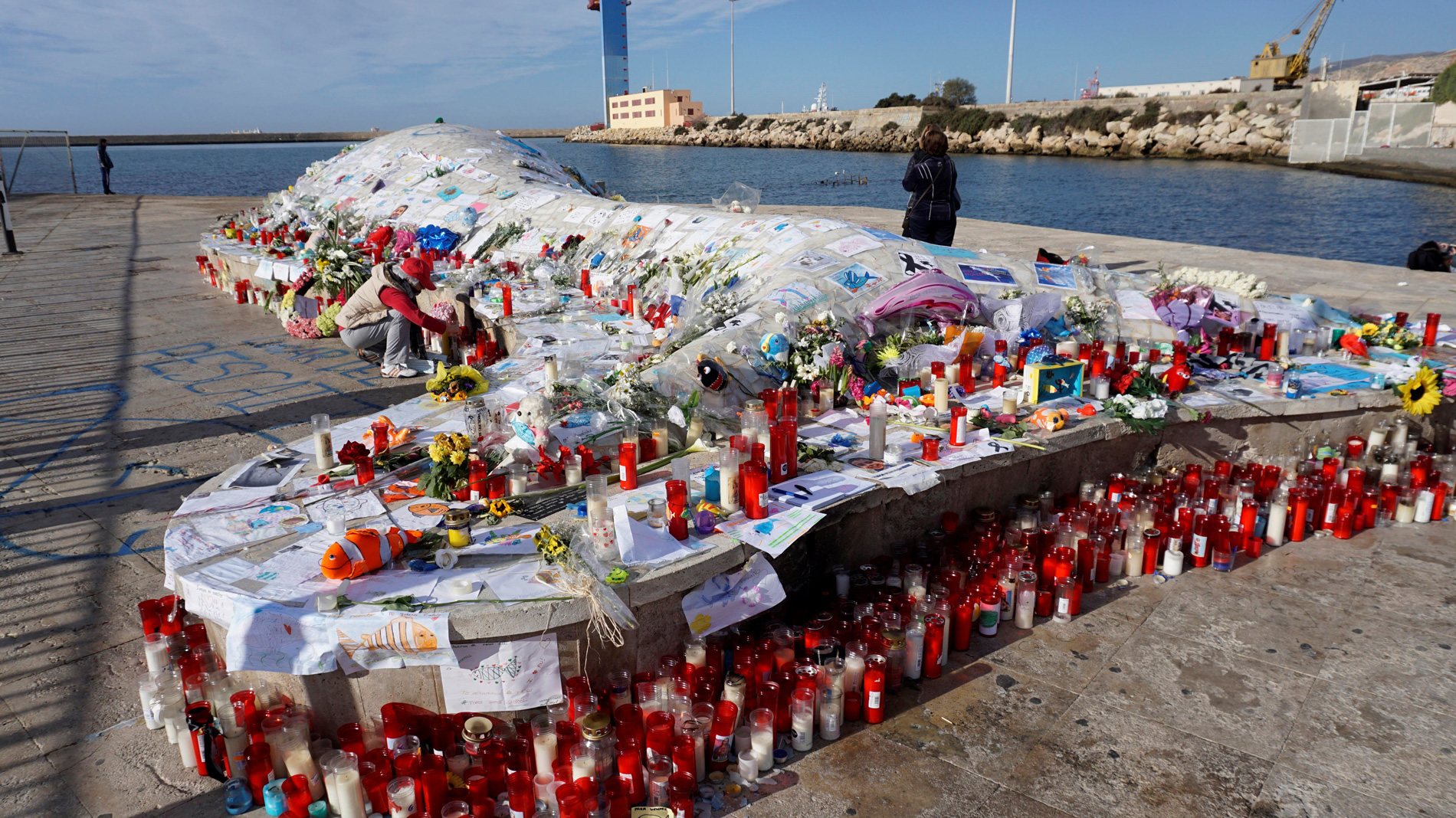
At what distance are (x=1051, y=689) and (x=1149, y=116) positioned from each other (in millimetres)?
59809

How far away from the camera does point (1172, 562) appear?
5223mm

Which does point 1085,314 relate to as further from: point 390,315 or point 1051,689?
point 390,315

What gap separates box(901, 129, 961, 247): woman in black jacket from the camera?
9.38 metres

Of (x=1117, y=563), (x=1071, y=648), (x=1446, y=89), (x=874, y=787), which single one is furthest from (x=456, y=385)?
(x=1446, y=89)

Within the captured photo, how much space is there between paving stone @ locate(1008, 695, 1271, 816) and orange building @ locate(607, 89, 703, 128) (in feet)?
357

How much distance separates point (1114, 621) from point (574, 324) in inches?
233

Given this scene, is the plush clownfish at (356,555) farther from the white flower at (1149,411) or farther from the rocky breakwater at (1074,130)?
the rocky breakwater at (1074,130)

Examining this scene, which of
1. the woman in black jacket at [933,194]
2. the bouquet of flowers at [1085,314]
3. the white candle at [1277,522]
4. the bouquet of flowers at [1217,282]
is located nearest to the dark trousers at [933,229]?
the woman in black jacket at [933,194]

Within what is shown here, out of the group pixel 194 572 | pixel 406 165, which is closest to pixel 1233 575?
pixel 194 572

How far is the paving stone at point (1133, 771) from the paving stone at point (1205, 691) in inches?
4.5

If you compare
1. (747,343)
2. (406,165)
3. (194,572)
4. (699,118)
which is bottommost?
(194,572)

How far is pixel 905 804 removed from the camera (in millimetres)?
3465

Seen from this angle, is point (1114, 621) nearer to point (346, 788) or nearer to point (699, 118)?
point (346, 788)

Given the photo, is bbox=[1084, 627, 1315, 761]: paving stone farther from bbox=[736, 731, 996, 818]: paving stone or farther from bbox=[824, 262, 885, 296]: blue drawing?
bbox=[824, 262, 885, 296]: blue drawing
